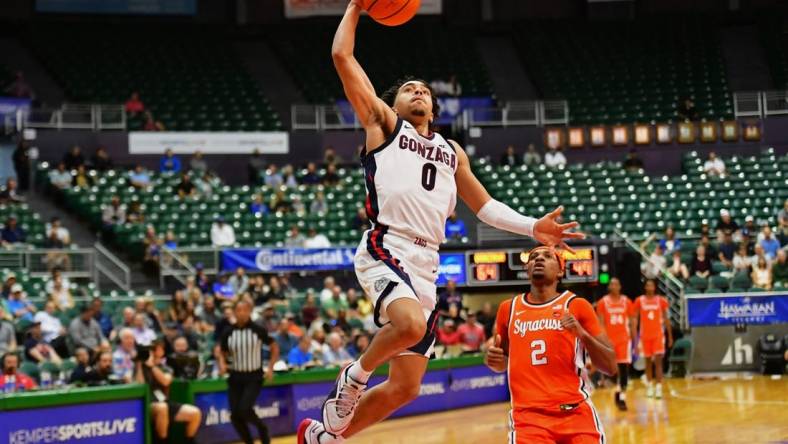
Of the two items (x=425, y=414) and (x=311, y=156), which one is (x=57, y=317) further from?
(x=311, y=156)

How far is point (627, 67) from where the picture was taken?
117 ft

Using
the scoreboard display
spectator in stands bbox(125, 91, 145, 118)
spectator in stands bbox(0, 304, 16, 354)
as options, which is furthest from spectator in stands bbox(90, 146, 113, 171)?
spectator in stands bbox(0, 304, 16, 354)

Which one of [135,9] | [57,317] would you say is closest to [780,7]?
[135,9]

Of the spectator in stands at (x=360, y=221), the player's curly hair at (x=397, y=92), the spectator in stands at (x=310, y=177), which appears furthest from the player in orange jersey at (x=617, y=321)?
the spectator in stands at (x=310, y=177)

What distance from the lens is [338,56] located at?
6.30m

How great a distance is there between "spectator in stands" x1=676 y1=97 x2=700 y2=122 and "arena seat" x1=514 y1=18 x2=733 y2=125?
0.78 feet

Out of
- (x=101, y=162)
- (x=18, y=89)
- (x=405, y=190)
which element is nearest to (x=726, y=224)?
(x=101, y=162)

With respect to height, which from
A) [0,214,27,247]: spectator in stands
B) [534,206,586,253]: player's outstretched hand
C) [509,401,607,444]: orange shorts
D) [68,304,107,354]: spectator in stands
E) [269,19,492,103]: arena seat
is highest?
[269,19,492,103]: arena seat

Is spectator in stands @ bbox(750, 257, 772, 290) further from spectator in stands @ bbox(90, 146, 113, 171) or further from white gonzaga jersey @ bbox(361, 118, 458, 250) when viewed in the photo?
white gonzaga jersey @ bbox(361, 118, 458, 250)

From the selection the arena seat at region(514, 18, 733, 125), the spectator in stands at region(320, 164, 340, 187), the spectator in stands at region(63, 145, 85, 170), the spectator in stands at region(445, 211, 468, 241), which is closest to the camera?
the spectator in stands at region(445, 211, 468, 241)

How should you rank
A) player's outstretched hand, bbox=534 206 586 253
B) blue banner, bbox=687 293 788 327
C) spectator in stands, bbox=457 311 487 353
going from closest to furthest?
player's outstretched hand, bbox=534 206 586 253 → spectator in stands, bbox=457 311 487 353 → blue banner, bbox=687 293 788 327

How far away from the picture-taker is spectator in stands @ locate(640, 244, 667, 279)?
23.7 metres

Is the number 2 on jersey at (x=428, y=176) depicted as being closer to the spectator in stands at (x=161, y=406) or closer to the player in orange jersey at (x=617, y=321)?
the spectator in stands at (x=161, y=406)

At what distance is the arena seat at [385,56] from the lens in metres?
34.4
